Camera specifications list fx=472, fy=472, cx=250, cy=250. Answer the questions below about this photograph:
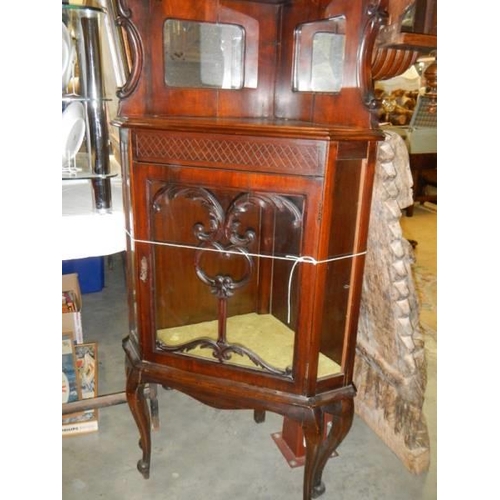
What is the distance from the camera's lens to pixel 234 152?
1.04 m

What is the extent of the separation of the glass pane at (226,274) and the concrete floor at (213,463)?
1.70ft

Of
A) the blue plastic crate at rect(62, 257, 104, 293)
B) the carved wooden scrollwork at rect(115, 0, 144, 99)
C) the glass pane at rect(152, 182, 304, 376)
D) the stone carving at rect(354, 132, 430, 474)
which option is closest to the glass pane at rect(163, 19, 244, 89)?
the carved wooden scrollwork at rect(115, 0, 144, 99)

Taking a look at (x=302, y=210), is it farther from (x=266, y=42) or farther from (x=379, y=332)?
(x=379, y=332)

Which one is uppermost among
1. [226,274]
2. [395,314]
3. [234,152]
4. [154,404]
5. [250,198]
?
[234,152]

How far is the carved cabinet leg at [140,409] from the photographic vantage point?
1.33 metres

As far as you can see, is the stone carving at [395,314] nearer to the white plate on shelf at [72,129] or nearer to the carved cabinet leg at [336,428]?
the carved cabinet leg at [336,428]

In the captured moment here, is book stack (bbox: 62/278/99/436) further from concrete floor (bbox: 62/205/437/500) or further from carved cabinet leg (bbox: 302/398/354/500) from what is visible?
carved cabinet leg (bbox: 302/398/354/500)

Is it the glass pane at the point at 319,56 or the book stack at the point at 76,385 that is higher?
the glass pane at the point at 319,56

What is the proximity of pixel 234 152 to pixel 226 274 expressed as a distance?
364mm

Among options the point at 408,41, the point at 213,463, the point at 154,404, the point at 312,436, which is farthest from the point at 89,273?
the point at 408,41

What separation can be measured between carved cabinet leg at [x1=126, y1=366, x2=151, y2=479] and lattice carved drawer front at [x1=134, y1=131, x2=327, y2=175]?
0.61 m

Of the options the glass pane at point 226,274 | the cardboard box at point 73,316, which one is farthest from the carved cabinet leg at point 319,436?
the cardboard box at point 73,316

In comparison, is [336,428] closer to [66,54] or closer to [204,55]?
[204,55]
